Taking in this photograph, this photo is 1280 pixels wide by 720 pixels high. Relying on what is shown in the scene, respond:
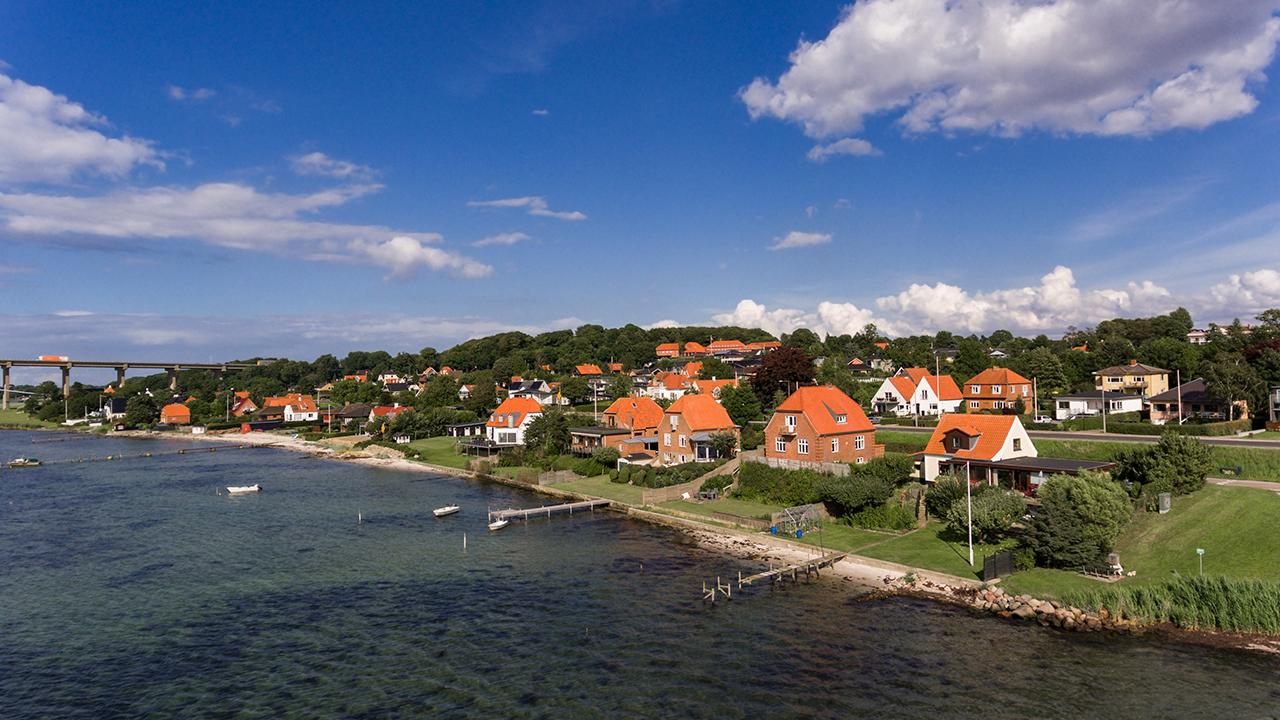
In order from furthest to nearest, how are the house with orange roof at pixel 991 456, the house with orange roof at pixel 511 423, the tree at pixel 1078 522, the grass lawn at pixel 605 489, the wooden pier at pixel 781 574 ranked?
the house with orange roof at pixel 511 423 → the grass lawn at pixel 605 489 → the house with orange roof at pixel 991 456 → the wooden pier at pixel 781 574 → the tree at pixel 1078 522

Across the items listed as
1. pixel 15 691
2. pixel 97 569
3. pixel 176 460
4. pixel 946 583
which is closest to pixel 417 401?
pixel 176 460

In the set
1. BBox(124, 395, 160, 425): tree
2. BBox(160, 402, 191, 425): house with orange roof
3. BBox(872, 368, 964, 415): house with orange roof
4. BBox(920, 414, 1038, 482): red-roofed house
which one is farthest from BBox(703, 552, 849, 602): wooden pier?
BBox(124, 395, 160, 425): tree

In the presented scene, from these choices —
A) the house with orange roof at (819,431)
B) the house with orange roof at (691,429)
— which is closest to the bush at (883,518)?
the house with orange roof at (819,431)

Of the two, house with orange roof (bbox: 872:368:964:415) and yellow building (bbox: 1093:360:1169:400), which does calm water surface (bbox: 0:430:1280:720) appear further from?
yellow building (bbox: 1093:360:1169:400)

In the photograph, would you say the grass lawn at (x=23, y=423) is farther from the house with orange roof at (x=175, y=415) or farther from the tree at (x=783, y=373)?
the tree at (x=783, y=373)

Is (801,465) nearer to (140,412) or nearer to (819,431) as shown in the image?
(819,431)
